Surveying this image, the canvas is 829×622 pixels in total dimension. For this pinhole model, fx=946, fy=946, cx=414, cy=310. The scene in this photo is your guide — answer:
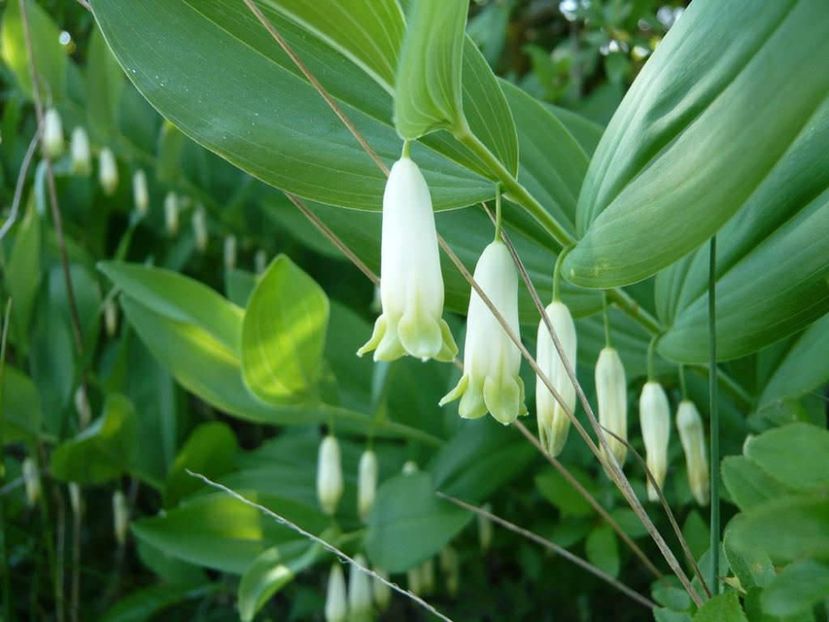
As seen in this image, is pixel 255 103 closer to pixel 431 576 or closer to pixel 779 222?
pixel 779 222

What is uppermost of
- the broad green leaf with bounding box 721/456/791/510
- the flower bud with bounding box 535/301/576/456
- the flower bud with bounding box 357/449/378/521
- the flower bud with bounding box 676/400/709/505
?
the broad green leaf with bounding box 721/456/791/510

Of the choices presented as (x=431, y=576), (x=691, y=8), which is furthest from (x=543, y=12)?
(x=691, y=8)

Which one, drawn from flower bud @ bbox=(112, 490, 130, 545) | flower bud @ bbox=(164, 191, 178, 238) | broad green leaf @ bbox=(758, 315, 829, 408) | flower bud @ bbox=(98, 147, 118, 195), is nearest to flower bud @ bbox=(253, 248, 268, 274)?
flower bud @ bbox=(164, 191, 178, 238)

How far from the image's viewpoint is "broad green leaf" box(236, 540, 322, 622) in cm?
95

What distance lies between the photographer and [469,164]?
2.15ft

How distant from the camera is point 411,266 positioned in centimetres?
54

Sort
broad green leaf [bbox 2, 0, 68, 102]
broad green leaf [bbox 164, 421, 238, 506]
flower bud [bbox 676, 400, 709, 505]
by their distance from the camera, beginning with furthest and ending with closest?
broad green leaf [bbox 2, 0, 68, 102] → broad green leaf [bbox 164, 421, 238, 506] → flower bud [bbox 676, 400, 709, 505]

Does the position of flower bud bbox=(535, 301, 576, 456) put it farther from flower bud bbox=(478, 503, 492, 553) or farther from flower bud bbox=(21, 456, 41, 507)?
flower bud bbox=(21, 456, 41, 507)

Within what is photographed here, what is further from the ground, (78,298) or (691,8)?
(691,8)

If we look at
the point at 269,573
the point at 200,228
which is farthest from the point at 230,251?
the point at 269,573

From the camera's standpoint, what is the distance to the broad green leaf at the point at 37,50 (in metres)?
1.59

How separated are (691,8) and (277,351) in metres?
0.57

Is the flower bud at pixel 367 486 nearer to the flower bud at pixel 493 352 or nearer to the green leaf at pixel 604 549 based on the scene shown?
the green leaf at pixel 604 549

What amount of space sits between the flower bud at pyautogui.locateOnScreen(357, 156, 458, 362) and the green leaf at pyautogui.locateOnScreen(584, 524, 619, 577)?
1.79ft
